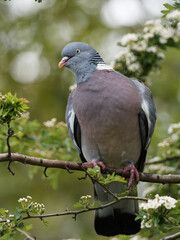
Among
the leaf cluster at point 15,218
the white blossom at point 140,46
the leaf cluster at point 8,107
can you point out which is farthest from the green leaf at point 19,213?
the white blossom at point 140,46

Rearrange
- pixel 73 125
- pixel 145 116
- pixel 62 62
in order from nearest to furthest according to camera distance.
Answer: pixel 145 116 → pixel 73 125 → pixel 62 62

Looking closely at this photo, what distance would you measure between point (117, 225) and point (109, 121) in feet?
3.80

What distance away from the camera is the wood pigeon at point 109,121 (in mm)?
4098

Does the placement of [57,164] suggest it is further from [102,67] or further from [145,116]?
[102,67]

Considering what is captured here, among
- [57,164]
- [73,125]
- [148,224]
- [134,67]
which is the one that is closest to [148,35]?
[134,67]

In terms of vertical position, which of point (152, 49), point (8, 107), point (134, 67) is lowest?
point (134, 67)

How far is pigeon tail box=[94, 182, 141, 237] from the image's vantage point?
14.2 feet

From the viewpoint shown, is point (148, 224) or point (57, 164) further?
point (57, 164)

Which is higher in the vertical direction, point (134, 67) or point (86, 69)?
point (86, 69)

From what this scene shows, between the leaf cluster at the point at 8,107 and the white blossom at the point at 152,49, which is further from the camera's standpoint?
the white blossom at the point at 152,49

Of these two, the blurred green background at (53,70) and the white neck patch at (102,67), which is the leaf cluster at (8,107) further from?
the blurred green background at (53,70)

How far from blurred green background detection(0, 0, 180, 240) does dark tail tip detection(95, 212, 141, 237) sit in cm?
275

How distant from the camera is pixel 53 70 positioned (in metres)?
7.93

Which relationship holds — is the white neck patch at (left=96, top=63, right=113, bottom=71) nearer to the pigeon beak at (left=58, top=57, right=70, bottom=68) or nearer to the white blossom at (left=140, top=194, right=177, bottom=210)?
the pigeon beak at (left=58, top=57, right=70, bottom=68)
